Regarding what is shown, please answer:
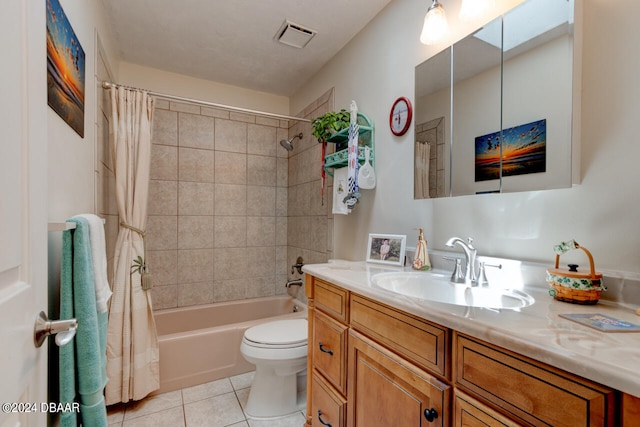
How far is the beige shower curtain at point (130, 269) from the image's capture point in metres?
1.71

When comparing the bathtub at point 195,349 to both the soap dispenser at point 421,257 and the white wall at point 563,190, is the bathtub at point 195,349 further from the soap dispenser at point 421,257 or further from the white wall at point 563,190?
the white wall at point 563,190

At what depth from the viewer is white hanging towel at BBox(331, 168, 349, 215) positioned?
184 centimetres

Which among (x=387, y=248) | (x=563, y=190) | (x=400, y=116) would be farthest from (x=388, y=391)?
(x=400, y=116)

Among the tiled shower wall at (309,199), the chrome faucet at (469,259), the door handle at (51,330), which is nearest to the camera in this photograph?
the door handle at (51,330)

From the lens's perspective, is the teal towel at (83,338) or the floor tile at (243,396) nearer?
the teal towel at (83,338)

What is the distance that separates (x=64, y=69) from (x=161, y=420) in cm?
180

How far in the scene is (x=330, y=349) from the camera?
1225 millimetres

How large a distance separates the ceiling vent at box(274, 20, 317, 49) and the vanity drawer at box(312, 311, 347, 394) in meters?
1.73

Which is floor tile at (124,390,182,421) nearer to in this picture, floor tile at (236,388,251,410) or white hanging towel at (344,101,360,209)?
floor tile at (236,388,251,410)

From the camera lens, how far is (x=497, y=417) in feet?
2.00

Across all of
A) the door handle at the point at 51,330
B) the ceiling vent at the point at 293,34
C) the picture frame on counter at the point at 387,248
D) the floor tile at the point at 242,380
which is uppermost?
the ceiling vent at the point at 293,34

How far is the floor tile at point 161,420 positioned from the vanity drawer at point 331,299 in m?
1.13

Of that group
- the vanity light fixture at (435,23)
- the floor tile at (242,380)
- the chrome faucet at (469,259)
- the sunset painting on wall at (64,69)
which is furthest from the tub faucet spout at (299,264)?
the vanity light fixture at (435,23)

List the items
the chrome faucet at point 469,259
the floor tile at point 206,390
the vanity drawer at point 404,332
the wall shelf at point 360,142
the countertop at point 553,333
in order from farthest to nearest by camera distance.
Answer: the floor tile at point 206,390
the wall shelf at point 360,142
the chrome faucet at point 469,259
the vanity drawer at point 404,332
the countertop at point 553,333
